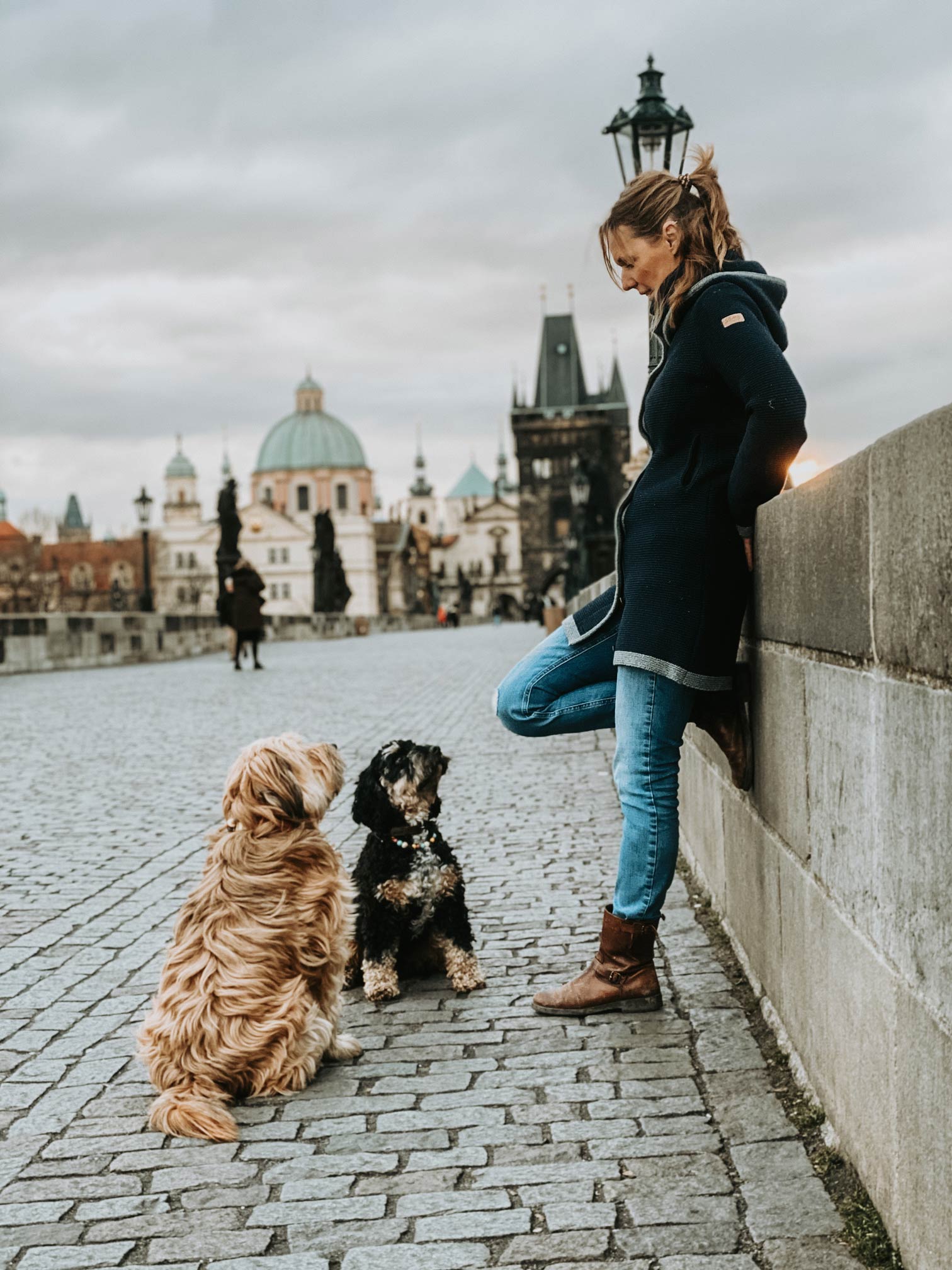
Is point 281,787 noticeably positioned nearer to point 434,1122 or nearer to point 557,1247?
point 434,1122

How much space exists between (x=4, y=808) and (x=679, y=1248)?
6.70 m

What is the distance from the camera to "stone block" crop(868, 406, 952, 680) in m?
2.07

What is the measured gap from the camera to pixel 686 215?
3.61 meters

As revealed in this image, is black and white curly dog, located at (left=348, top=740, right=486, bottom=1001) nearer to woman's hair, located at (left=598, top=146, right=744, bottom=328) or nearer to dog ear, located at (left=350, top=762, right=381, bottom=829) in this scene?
dog ear, located at (left=350, top=762, right=381, bottom=829)

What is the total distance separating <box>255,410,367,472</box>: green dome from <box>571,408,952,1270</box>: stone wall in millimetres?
148744

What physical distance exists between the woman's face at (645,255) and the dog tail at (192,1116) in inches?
87.2

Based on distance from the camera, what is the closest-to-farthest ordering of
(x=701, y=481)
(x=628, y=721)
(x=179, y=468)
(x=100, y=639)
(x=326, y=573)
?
(x=701, y=481)
(x=628, y=721)
(x=100, y=639)
(x=326, y=573)
(x=179, y=468)

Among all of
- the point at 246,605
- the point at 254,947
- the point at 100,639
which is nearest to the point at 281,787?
the point at 254,947

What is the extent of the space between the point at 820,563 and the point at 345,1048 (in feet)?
5.98

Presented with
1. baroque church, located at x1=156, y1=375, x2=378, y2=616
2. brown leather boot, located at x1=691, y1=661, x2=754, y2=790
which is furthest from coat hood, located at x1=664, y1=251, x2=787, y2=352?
baroque church, located at x1=156, y1=375, x2=378, y2=616

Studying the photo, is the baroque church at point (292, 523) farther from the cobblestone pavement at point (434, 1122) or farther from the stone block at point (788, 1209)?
the stone block at point (788, 1209)

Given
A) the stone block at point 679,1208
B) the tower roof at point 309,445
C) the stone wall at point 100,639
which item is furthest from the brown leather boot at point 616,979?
the tower roof at point 309,445

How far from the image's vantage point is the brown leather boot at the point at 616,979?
13.0 feet

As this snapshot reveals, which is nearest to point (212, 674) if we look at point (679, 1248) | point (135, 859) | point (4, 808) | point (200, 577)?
point (4, 808)
